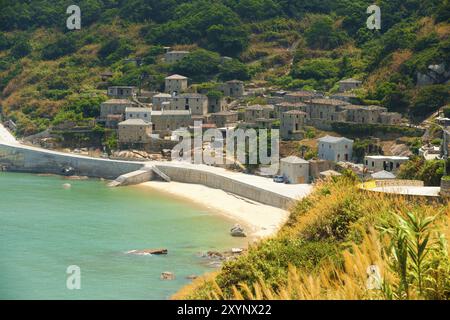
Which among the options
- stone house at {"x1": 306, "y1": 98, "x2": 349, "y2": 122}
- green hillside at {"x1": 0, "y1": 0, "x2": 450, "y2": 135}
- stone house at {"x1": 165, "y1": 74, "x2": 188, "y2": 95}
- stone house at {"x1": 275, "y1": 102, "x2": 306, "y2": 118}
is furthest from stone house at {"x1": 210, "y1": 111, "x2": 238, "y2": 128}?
stone house at {"x1": 165, "y1": 74, "x2": 188, "y2": 95}

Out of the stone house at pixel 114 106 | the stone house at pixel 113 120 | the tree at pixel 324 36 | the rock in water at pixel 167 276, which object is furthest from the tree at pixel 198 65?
the rock in water at pixel 167 276

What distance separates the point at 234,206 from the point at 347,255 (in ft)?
96.4

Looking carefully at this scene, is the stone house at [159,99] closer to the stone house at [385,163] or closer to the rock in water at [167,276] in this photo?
the stone house at [385,163]

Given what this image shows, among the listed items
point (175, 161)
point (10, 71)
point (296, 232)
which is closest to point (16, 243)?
point (296, 232)

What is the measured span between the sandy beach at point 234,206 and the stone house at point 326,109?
7.89 metres

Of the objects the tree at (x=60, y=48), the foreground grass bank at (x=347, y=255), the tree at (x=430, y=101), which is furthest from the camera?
the tree at (x=60, y=48)

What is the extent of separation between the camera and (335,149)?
4406cm

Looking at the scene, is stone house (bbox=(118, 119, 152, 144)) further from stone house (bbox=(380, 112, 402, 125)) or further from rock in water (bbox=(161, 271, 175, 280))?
rock in water (bbox=(161, 271, 175, 280))

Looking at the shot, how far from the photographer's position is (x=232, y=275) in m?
16.5

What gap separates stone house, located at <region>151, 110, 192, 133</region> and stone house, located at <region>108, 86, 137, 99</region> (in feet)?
16.5

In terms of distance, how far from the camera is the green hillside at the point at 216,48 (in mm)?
55406

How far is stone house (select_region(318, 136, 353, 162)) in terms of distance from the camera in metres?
44.1
